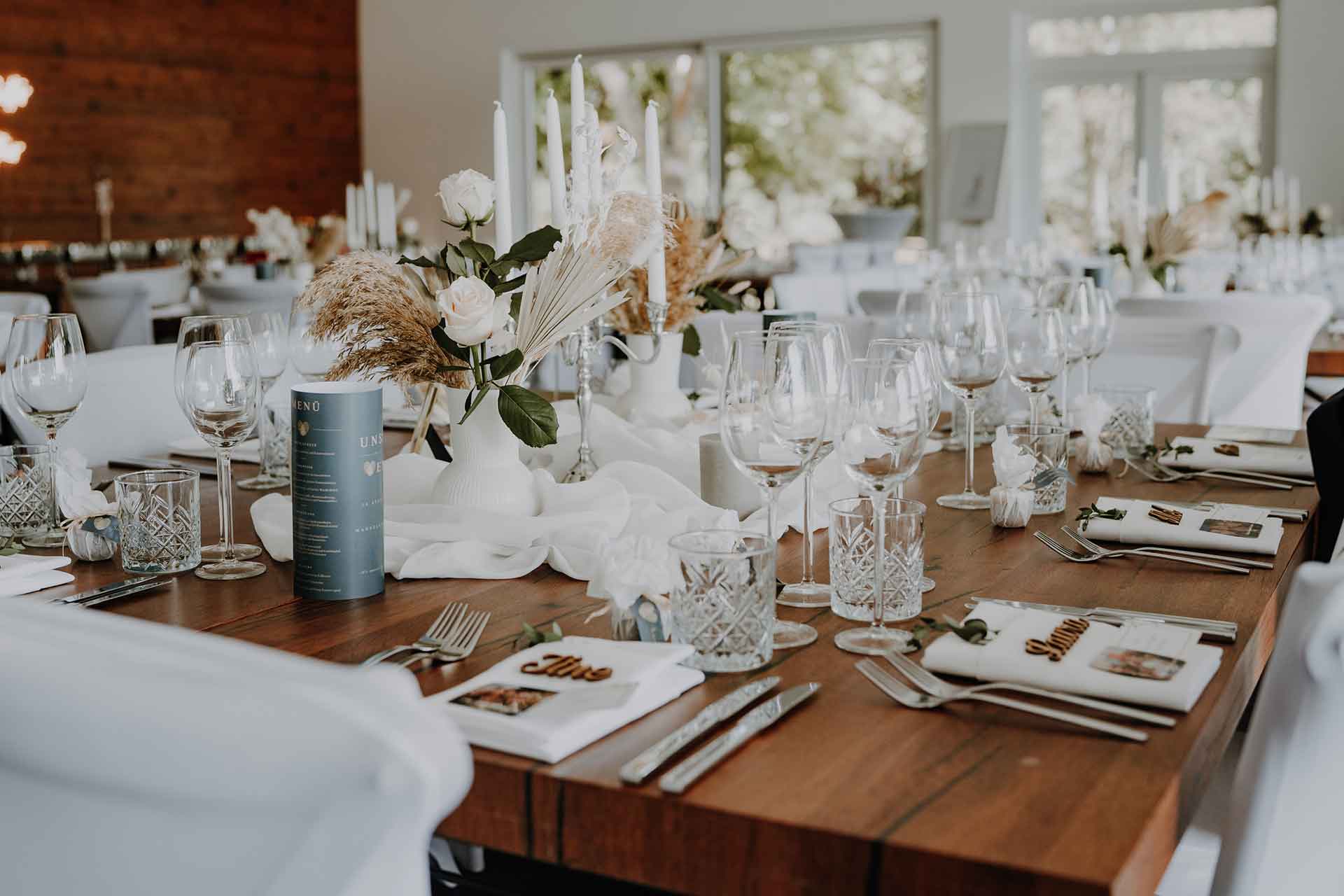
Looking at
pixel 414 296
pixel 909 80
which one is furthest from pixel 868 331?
pixel 909 80

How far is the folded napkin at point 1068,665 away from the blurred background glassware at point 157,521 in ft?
2.62

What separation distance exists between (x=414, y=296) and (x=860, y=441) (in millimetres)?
574

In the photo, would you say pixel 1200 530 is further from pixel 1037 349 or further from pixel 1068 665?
pixel 1068 665

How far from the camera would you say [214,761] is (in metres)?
0.61

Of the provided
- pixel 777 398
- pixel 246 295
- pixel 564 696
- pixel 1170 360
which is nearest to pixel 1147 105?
pixel 246 295

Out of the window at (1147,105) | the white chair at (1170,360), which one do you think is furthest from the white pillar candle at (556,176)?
the window at (1147,105)

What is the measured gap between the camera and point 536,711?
0.95 m

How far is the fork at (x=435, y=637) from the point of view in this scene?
42.9 inches

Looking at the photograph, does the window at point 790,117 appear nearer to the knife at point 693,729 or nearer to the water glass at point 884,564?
the water glass at point 884,564

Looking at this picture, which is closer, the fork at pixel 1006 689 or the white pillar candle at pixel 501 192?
the fork at pixel 1006 689

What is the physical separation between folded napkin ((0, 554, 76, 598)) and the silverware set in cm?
44

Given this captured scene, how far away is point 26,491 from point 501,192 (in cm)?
65

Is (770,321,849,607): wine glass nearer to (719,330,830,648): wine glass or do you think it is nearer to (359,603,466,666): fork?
(719,330,830,648): wine glass

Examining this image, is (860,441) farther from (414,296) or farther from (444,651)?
(414,296)
